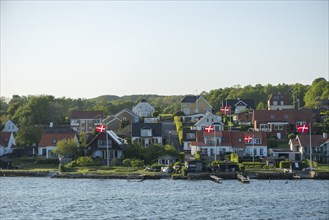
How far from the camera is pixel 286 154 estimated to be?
275ft

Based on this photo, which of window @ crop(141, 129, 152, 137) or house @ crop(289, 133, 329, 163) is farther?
window @ crop(141, 129, 152, 137)

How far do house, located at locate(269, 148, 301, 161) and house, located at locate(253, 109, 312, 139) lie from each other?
9.90 meters

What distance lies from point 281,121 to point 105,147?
26.3 meters

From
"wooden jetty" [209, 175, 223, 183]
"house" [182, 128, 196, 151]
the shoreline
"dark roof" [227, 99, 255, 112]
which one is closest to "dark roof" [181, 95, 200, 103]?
"dark roof" [227, 99, 255, 112]

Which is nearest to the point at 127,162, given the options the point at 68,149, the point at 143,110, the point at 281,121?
the point at 68,149

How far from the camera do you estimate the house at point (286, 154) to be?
274 feet

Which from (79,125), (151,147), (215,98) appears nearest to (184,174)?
(151,147)

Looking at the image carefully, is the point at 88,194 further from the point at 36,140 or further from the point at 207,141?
the point at 36,140

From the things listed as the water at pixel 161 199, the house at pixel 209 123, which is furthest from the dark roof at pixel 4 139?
the house at pixel 209 123

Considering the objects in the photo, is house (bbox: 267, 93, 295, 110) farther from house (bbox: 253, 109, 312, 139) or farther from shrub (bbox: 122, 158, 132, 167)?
shrub (bbox: 122, 158, 132, 167)

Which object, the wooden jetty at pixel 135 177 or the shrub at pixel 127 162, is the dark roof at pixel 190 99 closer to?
the shrub at pixel 127 162

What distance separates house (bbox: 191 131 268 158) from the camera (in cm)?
8569

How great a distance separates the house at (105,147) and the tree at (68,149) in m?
1.88

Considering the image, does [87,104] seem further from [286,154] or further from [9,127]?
[286,154]
